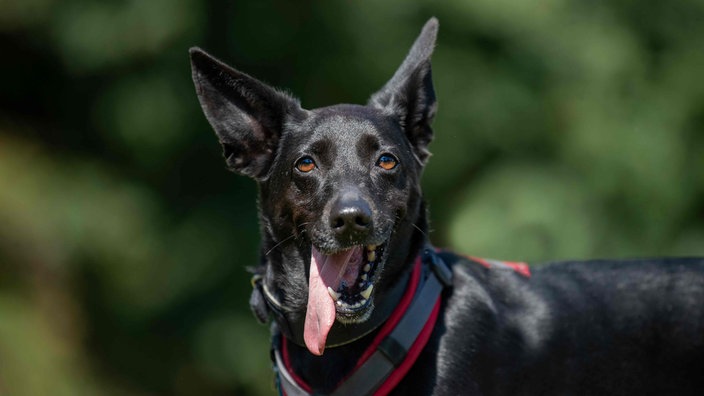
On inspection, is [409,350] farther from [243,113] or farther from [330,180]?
[243,113]

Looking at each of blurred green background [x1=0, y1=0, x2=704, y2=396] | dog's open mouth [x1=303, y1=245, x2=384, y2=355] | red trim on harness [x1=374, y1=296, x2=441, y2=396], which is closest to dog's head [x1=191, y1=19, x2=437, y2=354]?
dog's open mouth [x1=303, y1=245, x2=384, y2=355]

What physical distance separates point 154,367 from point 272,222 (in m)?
4.27

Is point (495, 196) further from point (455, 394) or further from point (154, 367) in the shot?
point (455, 394)

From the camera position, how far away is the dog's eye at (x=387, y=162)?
11.7 ft

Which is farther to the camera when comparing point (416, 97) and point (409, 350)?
point (416, 97)

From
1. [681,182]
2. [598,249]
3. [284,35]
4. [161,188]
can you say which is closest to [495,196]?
[598,249]

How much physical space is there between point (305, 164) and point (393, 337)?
752 mm

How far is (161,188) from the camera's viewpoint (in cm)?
727

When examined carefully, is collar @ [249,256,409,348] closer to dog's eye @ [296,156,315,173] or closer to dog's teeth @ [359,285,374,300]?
dog's teeth @ [359,285,374,300]

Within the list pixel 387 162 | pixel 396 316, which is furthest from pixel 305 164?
pixel 396 316

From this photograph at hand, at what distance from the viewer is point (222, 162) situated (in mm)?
7262

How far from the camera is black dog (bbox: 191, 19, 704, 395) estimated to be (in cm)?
340

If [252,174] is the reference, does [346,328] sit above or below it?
below

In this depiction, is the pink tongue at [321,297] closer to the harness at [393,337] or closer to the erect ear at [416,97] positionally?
the harness at [393,337]
